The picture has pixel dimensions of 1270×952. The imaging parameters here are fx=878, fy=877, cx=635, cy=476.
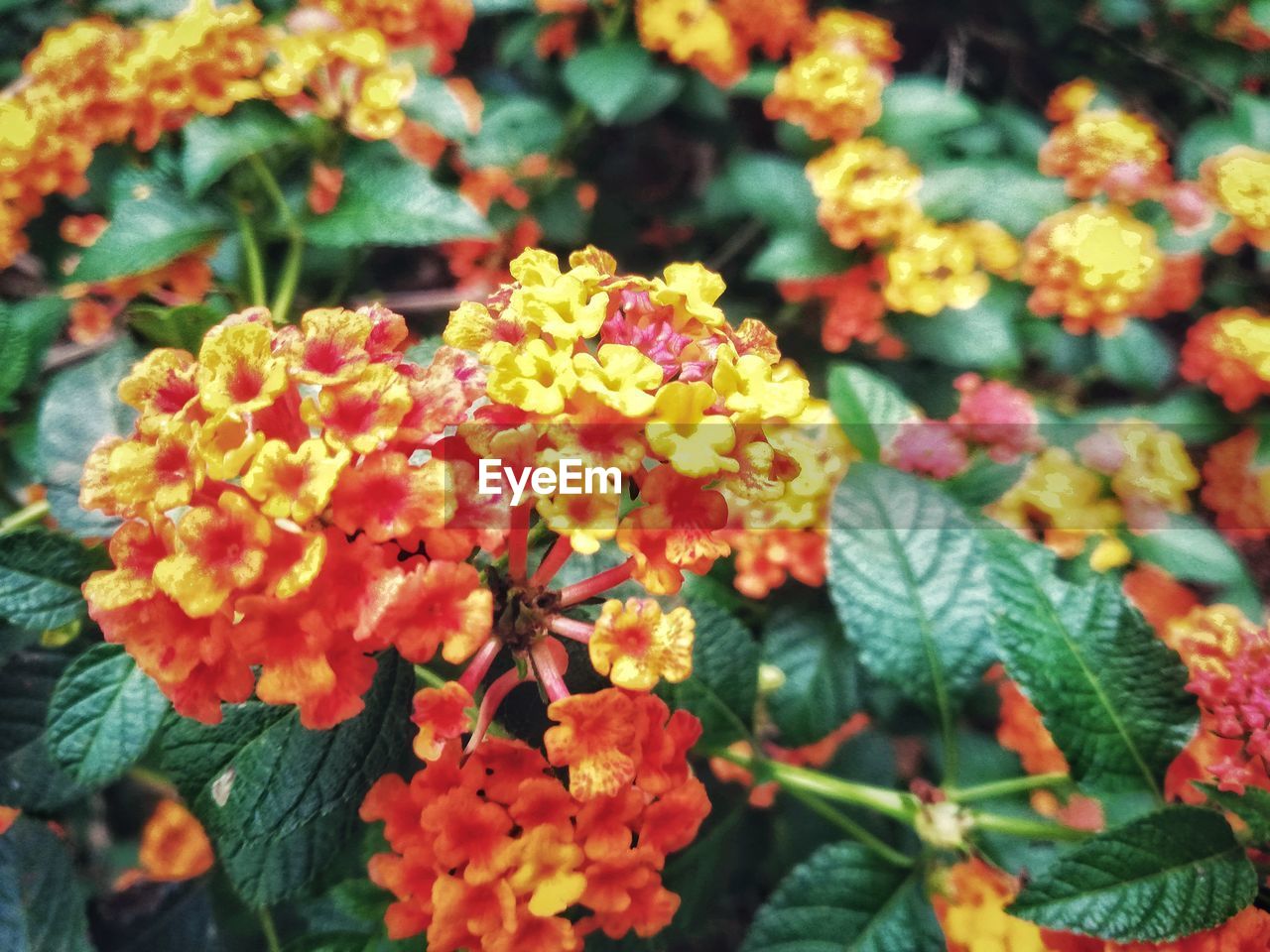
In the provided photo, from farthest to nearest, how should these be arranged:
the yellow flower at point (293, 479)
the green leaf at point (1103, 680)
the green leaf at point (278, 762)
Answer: the green leaf at point (1103, 680) < the green leaf at point (278, 762) < the yellow flower at point (293, 479)

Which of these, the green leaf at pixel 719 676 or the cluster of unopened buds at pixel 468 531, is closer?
the cluster of unopened buds at pixel 468 531

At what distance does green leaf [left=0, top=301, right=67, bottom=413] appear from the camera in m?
0.82

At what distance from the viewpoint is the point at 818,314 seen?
1.39 m

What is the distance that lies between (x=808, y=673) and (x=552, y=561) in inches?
18.2

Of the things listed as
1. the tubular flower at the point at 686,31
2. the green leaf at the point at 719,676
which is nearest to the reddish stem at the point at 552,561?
the green leaf at the point at 719,676

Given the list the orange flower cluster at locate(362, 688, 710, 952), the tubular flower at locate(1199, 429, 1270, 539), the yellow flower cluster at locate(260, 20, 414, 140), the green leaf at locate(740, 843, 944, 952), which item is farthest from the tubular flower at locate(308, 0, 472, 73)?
the tubular flower at locate(1199, 429, 1270, 539)

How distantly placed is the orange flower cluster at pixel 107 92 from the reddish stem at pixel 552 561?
671mm

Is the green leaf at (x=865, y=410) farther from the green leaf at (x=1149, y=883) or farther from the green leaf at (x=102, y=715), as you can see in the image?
the green leaf at (x=102, y=715)

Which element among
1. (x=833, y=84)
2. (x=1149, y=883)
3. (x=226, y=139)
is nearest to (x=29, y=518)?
(x=226, y=139)

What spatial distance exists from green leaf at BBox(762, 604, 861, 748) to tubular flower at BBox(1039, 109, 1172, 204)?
0.82 m

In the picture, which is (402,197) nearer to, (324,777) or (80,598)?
(80,598)

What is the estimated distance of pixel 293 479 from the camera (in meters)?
0.47

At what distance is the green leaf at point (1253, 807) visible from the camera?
2.04 ft

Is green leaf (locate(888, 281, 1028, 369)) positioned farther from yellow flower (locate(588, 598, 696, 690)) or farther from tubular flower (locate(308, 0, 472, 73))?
yellow flower (locate(588, 598, 696, 690))
